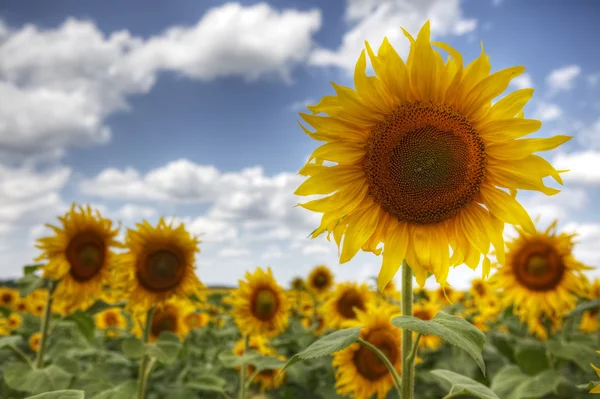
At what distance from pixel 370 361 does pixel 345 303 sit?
220 cm

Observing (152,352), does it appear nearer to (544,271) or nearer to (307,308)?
(544,271)

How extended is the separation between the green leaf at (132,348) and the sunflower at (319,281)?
20.9 feet

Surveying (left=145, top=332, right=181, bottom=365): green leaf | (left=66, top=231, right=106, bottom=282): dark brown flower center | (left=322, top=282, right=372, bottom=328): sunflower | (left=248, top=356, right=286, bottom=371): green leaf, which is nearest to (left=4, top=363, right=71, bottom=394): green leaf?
(left=145, top=332, right=181, bottom=365): green leaf

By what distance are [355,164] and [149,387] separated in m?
5.30

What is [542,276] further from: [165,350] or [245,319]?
[165,350]

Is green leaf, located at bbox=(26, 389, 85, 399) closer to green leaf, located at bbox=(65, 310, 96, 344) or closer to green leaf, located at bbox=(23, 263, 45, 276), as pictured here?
green leaf, located at bbox=(65, 310, 96, 344)

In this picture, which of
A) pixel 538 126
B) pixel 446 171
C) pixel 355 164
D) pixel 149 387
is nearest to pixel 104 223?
pixel 149 387

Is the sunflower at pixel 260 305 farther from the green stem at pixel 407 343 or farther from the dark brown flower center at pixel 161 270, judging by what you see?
the green stem at pixel 407 343

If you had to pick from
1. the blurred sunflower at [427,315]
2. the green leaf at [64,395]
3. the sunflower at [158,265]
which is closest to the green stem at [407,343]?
the green leaf at [64,395]

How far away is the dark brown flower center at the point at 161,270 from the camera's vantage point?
16.6ft

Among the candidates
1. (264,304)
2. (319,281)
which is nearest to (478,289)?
(319,281)

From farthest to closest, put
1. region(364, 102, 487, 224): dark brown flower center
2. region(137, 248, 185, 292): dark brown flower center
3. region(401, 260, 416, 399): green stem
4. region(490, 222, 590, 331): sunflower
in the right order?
region(490, 222, 590, 331): sunflower, region(137, 248, 185, 292): dark brown flower center, region(364, 102, 487, 224): dark brown flower center, region(401, 260, 416, 399): green stem

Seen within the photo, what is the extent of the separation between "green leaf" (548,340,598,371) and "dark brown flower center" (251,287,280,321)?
10.8 ft

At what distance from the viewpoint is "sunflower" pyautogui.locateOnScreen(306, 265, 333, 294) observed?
1022cm
